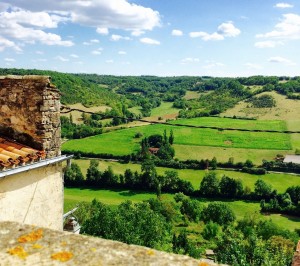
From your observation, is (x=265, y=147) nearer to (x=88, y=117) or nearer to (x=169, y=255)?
(x=88, y=117)

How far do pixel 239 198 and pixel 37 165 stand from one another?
77.9 metres

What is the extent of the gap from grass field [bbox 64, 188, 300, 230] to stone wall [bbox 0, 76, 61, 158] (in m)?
61.1

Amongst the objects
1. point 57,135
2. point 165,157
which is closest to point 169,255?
point 57,135

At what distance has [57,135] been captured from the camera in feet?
32.6

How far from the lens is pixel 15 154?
866cm

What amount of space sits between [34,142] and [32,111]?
→ 2.63ft

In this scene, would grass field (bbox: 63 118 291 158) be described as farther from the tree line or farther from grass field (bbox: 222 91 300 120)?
the tree line

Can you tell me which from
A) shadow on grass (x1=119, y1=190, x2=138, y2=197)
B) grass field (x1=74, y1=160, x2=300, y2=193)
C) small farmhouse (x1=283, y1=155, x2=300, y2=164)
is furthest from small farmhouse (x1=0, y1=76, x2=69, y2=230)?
small farmhouse (x1=283, y1=155, x2=300, y2=164)

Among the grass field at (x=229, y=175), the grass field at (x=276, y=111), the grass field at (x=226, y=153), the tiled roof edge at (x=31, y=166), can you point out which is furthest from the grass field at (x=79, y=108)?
the tiled roof edge at (x=31, y=166)

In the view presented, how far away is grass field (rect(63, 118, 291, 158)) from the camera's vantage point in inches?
4432

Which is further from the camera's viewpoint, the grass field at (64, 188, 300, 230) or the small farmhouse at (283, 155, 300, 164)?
the small farmhouse at (283, 155, 300, 164)

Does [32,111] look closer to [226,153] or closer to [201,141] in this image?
[226,153]

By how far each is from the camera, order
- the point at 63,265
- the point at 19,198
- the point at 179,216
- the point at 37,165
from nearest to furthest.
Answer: the point at 63,265, the point at 19,198, the point at 37,165, the point at 179,216

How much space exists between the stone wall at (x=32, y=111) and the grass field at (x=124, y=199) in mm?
61120
